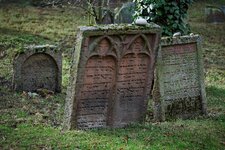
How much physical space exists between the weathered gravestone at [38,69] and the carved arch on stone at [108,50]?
3396 millimetres

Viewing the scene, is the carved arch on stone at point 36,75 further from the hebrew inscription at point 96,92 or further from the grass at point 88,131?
the hebrew inscription at point 96,92

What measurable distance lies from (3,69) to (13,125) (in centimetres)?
521

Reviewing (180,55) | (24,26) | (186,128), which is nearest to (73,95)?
(186,128)

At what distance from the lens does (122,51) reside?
8.15m

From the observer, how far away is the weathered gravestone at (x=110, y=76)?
7.73 m

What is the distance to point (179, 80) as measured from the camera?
9.52m

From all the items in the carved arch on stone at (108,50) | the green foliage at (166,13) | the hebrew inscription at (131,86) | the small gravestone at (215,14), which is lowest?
the hebrew inscription at (131,86)

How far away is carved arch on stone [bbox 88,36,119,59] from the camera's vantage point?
7727 millimetres

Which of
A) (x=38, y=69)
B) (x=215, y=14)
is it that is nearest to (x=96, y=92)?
(x=38, y=69)

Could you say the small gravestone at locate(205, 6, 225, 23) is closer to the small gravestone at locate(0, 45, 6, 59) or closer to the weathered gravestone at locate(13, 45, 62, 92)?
the small gravestone at locate(0, 45, 6, 59)

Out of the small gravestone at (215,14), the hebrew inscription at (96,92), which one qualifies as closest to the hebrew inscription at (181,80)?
the hebrew inscription at (96,92)

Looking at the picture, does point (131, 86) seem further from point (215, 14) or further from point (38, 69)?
point (215, 14)

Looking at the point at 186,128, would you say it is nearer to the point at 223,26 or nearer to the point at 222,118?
the point at 222,118

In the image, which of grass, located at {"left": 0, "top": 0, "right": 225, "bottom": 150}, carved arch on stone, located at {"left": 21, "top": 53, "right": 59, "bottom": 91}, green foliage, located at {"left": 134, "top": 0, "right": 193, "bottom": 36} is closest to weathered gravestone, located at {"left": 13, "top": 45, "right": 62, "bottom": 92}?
carved arch on stone, located at {"left": 21, "top": 53, "right": 59, "bottom": 91}
